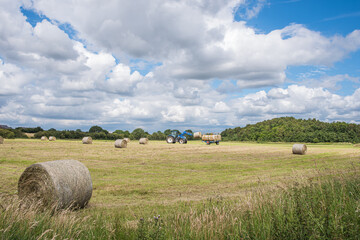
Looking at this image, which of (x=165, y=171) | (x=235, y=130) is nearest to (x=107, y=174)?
(x=165, y=171)

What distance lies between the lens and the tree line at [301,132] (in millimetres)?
57781

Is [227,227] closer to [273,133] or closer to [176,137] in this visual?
[176,137]

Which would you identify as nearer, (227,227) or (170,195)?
(227,227)

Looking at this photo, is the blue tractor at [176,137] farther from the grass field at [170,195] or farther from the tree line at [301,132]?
the tree line at [301,132]

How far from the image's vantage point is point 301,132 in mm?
63062

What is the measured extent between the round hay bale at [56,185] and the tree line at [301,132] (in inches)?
2271

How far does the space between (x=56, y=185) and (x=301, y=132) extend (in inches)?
2503

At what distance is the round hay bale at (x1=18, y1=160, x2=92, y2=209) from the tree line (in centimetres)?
5768

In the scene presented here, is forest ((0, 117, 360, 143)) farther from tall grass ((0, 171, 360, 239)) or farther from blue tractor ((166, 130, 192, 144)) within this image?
tall grass ((0, 171, 360, 239))

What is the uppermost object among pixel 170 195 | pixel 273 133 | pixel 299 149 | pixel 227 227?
pixel 273 133

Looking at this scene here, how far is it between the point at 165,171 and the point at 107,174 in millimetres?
3986

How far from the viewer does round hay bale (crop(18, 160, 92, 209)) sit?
9117 mm

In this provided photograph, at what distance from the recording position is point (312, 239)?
433 cm

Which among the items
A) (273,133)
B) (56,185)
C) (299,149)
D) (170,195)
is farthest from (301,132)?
(56,185)
